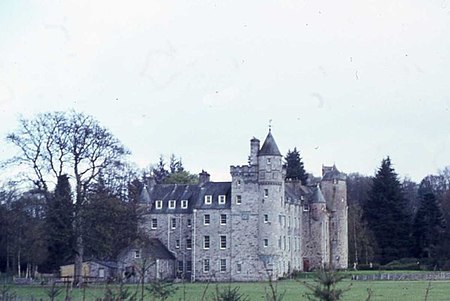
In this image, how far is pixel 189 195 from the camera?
3371 inches

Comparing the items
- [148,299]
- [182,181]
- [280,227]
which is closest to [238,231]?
[280,227]

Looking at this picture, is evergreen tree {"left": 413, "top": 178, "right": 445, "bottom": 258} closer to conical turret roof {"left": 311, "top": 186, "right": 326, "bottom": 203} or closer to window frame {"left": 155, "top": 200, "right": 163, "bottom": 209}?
conical turret roof {"left": 311, "top": 186, "right": 326, "bottom": 203}

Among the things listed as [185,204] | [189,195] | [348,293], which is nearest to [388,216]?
[189,195]

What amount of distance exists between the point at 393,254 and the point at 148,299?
71737 mm

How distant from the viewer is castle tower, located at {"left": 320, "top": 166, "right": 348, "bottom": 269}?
95.9 m

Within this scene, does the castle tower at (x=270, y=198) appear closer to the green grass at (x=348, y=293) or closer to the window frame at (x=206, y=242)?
the window frame at (x=206, y=242)

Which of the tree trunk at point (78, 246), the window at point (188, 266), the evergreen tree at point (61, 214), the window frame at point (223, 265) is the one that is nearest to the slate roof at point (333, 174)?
the window frame at point (223, 265)

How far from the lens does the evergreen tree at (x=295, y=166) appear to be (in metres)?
118

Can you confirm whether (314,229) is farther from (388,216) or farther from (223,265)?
(223,265)

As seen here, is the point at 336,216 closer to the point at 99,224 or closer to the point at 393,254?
the point at 393,254

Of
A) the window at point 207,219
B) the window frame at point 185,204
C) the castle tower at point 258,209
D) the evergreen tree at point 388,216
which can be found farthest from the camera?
the evergreen tree at point 388,216

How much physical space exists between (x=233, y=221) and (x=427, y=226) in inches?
1098

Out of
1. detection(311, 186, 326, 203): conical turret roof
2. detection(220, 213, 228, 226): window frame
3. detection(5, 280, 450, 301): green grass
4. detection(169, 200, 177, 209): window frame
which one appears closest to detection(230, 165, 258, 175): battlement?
detection(220, 213, 228, 226): window frame

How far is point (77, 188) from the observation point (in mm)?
61031
